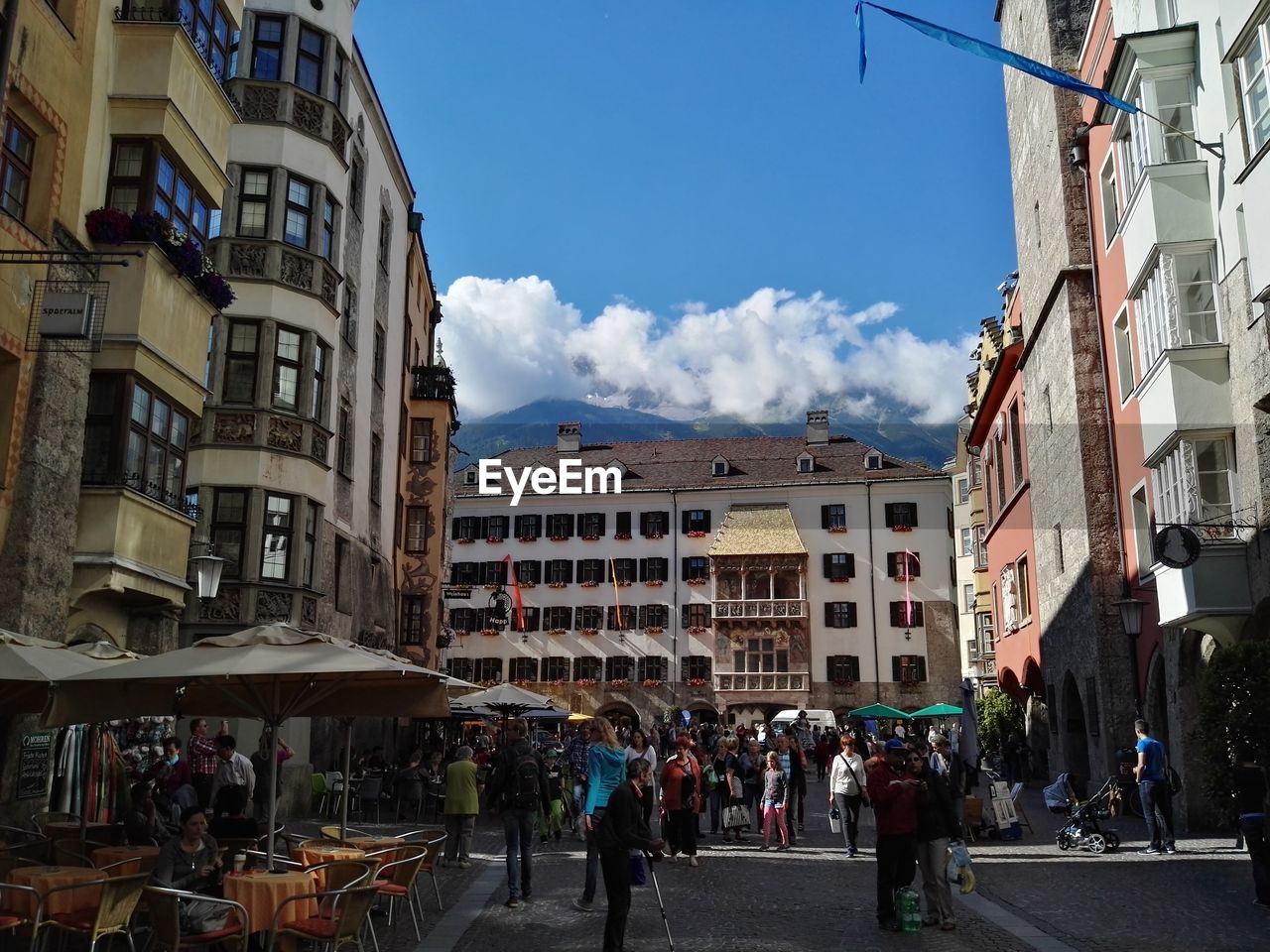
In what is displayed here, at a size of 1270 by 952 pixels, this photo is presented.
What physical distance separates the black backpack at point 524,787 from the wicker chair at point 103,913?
4.70 metres

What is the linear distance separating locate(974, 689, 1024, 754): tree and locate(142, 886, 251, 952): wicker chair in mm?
34832

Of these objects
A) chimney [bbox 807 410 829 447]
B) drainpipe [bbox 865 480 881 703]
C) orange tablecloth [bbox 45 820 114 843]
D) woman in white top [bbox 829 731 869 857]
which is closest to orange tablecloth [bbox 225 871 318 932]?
orange tablecloth [bbox 45 820 114 843]

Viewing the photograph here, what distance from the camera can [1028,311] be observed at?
35094 mm

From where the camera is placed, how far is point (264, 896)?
9.57m

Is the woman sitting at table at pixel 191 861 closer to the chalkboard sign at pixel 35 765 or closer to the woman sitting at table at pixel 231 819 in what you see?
the woman sitting at table at pixel 231 819

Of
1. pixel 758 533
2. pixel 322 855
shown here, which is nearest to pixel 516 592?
pixel 758 533

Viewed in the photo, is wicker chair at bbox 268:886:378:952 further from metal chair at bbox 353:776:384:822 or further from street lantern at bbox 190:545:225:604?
metal chair at bbox 353:776:384:822

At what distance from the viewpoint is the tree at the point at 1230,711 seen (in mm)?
15250

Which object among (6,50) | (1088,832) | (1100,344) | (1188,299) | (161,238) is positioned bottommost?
(1088,832)

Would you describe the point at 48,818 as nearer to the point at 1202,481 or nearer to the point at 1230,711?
the point at 1230,711

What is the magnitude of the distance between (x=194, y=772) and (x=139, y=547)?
157 inches

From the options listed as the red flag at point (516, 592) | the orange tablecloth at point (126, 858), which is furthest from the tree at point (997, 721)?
the orange tablecloth at point (126, 858)

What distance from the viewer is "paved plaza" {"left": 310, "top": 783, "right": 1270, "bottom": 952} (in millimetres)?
11172

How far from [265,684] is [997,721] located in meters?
33.8
